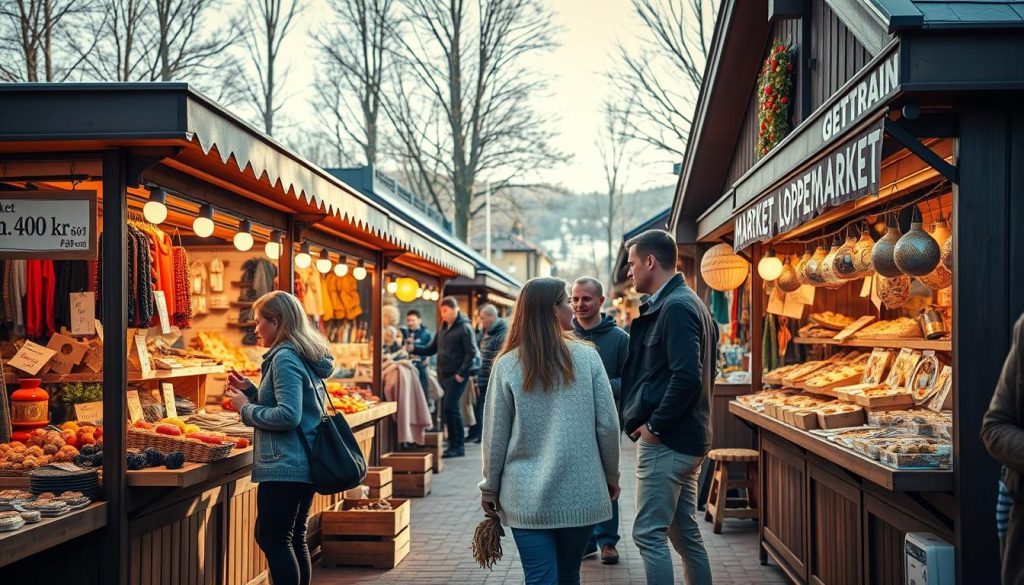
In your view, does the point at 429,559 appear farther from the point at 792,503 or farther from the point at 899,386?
the point at 899,386

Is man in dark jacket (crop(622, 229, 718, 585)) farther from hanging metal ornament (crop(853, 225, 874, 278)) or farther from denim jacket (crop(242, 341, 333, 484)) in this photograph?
denim jacket (crop(242, 341, 333, 484))

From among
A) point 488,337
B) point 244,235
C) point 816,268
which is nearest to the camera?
point 816,268

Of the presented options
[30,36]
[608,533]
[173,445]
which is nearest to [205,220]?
[173,445]

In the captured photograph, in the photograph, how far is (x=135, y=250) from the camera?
19.2 ft

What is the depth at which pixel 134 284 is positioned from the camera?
5820 mm

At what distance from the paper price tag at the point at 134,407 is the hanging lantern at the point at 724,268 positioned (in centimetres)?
511

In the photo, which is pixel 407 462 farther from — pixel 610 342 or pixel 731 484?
pixel 610 342

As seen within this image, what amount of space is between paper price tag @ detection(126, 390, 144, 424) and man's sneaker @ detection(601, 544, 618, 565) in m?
3.41

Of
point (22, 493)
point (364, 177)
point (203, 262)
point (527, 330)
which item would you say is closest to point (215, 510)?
point (22, 493)

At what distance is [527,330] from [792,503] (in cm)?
346

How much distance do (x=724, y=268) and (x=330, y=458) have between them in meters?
4.94

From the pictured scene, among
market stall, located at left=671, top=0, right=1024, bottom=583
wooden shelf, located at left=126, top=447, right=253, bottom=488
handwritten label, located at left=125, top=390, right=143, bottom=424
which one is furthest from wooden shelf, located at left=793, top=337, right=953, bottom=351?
handwritten label, located at left=125, top=390, right=143, bottom=424

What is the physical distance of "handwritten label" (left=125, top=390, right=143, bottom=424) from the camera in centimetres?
666

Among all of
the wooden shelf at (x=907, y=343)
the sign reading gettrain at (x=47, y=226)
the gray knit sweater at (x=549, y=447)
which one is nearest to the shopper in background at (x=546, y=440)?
the gray knit sweater at (x=549, y=447)
